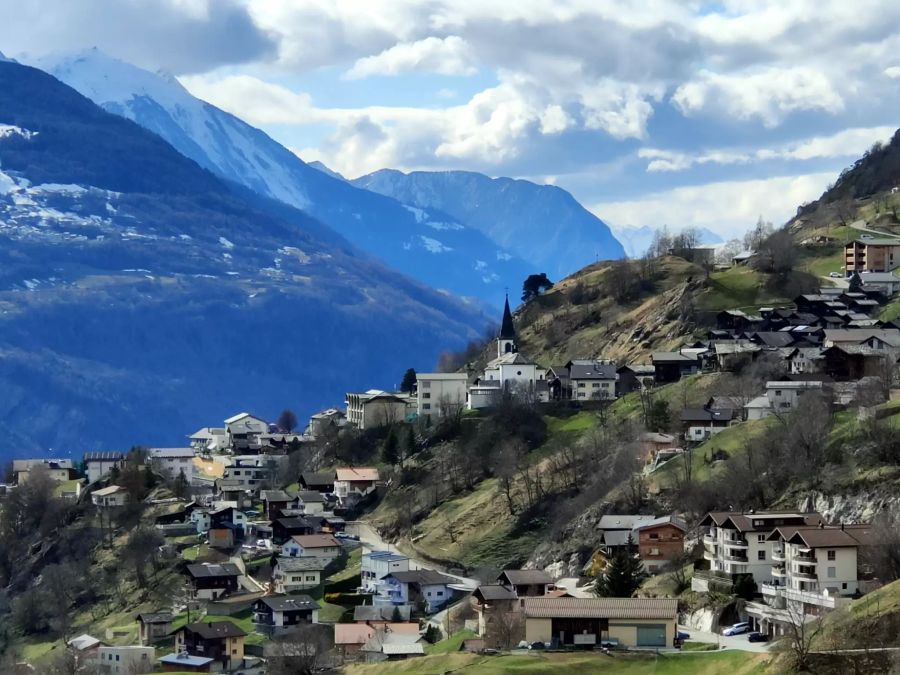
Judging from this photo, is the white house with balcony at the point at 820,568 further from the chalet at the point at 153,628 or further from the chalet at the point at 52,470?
the chalet at the point at 52,470

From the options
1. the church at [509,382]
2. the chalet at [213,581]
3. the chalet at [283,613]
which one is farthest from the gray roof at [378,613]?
the church at [509,382]

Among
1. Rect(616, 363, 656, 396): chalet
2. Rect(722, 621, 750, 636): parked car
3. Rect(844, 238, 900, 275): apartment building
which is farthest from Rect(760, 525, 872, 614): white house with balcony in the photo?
Rect(844, 238, 900, 275): apartment building

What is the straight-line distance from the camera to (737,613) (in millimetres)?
68625

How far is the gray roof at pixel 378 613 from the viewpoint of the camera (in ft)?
276

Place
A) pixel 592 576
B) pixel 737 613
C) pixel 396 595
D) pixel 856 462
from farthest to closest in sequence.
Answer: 1. pixel 396 595
2. pixel 592 576
3. pixel 856 462
4. pixel 737 613

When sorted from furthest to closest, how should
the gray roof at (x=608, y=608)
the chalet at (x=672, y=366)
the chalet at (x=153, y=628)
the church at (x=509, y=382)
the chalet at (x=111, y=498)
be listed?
1. the chalet at (x=111, y=498)
2. the church at (x=509, y=382)
3. the chalet at (x=672, y=366)
4. the chalet at (x=153, y=628)
5. the gray roof at (x=608, y=608)

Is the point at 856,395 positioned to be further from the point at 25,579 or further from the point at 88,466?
the point at 88,466

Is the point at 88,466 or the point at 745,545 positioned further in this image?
the point at 88,466

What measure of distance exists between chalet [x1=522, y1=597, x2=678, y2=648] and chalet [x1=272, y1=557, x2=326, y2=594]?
32.3 metres

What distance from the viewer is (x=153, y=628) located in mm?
93875

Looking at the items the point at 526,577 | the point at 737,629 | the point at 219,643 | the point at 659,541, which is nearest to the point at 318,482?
the point at 219,643

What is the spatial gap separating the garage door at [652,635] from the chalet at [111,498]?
237 ft

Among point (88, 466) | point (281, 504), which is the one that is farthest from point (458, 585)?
point (88, 466)

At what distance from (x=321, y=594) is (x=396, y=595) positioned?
8167 mm
